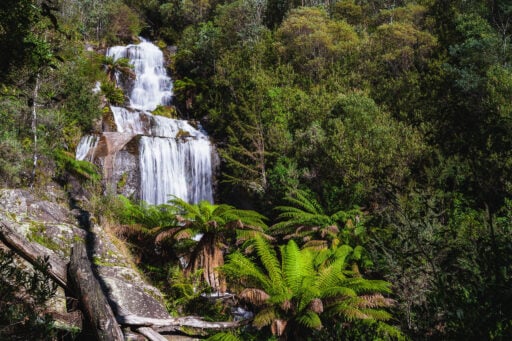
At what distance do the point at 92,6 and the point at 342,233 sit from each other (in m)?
29.1

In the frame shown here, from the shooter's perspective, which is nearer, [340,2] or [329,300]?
[329,300]

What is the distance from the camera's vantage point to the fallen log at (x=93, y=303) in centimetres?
338

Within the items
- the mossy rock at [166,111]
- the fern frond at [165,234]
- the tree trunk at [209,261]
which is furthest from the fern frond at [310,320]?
the mossy rock at [166,111]

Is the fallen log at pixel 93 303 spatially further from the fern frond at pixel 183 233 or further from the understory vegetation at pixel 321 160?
the fern frond at pixel 183 233

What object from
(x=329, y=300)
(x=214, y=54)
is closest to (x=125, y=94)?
(x=214, y=54)

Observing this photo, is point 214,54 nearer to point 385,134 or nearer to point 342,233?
point 385,134

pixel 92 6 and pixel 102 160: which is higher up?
pixel 92 6

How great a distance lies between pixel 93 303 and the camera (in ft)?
11.5

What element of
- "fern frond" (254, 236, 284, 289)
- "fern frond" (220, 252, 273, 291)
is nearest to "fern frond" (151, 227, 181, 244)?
"fern frond" (220, 252, 273, 291)

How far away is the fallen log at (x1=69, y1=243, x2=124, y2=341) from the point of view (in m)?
3.38

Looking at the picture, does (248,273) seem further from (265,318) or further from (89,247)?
(89,247)

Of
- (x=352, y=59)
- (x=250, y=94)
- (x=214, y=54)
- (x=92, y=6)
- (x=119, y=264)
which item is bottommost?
(x=119, y=264)

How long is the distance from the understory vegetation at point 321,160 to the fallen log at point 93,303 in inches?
44.5

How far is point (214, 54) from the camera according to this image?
20.9m
